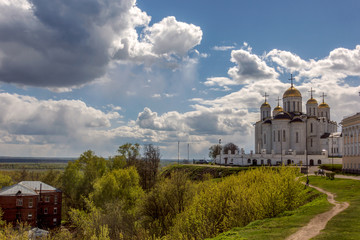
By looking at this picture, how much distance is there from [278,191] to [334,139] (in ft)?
218

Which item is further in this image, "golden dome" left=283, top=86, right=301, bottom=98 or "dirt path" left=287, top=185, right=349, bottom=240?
"golden dome" left=283, top=86, right=301, bottom=98

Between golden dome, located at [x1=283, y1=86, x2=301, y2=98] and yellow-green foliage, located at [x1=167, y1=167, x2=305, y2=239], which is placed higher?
golden dome, located at [x1=283, y1=86, x2=301, y2=98]

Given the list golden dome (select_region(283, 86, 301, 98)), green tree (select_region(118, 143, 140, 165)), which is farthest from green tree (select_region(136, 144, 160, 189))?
golden dome (select_region(283, 86, 301, 98))

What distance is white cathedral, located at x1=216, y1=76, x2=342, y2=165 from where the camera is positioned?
73.3m

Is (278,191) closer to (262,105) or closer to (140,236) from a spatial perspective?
(140,236)

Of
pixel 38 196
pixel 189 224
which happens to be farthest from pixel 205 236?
pixel 38 196

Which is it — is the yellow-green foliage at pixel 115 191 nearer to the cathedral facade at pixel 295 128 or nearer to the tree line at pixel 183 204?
the tree line at pixel 183 204

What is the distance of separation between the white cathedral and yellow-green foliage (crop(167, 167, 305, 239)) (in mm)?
52465

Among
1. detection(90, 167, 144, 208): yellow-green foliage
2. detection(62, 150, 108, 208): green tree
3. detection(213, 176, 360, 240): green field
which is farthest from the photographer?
detection(62, 150, 108, 208): green tree

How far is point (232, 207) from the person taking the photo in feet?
63.4

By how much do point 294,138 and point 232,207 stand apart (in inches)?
2572

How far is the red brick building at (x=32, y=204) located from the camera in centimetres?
4519

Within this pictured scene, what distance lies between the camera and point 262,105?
94250 mm

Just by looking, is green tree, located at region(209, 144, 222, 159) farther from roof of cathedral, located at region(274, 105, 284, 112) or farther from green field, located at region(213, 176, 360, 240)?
green field, located at region(213, 176, 360, 240)
